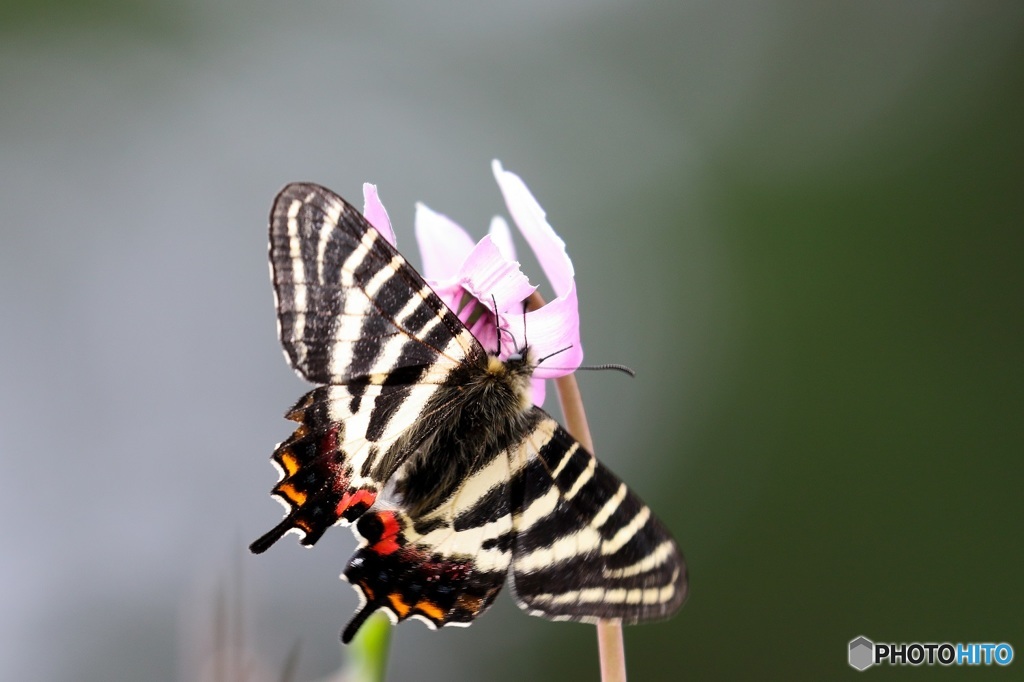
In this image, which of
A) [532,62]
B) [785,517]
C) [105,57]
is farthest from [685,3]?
[105,57]

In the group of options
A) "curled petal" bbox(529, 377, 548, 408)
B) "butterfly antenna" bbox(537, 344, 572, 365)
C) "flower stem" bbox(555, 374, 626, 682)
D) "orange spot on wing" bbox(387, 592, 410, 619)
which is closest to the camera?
"flower stem" bbox(555, 374, 626, 682)

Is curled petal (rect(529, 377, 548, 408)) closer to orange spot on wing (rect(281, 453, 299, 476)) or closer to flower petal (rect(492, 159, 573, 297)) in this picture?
flower petal (rect(492, 159, 573, 297))

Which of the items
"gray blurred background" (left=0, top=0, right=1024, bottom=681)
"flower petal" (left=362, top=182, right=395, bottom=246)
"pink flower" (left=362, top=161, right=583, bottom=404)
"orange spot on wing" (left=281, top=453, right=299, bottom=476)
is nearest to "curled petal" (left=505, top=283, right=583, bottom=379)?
"pink flower" (left=362, top=161, right=583, bottom=404)

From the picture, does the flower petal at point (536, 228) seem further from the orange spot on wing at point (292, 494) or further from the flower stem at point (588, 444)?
the orange spot on wing at point (292, 494)

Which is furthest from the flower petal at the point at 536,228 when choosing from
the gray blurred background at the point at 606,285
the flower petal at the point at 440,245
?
the gray blurred background at the point at 606,285

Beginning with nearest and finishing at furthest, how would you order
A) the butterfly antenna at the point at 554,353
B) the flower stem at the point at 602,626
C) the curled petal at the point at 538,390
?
the flower stem at the point at 602,626
the butterfly antenna at the point at 554,353
the curled petal at the point at 538,390

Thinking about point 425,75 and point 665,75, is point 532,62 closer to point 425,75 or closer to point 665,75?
point 425,75
